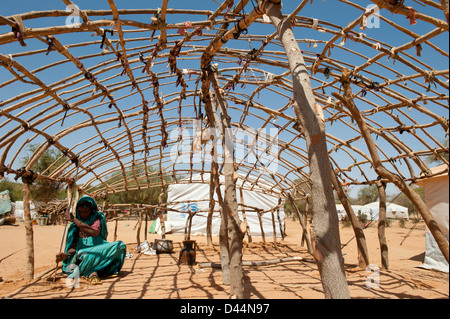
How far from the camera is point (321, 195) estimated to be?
2.26 metres

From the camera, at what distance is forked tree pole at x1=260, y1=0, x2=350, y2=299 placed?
217 centimetres

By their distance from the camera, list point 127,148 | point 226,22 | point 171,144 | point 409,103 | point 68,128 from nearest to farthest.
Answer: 1. point 226,22
2. point 409,103
3. point 68,128
4. point 127,148
5. point 171,144

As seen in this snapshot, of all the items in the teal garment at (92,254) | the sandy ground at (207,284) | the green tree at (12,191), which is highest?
the green tree at (12,191)

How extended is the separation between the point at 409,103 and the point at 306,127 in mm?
3441

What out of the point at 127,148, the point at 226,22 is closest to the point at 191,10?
the point at 226,22

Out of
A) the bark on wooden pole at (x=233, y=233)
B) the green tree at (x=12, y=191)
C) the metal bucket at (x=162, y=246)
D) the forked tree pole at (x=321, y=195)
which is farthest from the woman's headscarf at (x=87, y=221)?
the green tree at (x=12, y=191)

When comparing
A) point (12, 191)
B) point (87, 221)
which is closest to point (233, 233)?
point (87, 221)

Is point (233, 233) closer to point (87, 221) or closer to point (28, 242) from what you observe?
point (87, 221)

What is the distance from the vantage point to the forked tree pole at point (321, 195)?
2.17 metres

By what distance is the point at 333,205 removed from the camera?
2.25 m

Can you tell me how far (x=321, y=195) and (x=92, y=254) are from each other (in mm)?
5681

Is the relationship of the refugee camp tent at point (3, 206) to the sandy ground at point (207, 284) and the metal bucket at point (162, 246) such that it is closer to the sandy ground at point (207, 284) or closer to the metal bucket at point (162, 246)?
the sandy ground at point (207, 284)

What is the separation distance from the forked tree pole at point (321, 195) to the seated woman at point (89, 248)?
209 inches

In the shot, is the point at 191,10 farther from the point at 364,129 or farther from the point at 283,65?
the point at 364,129
